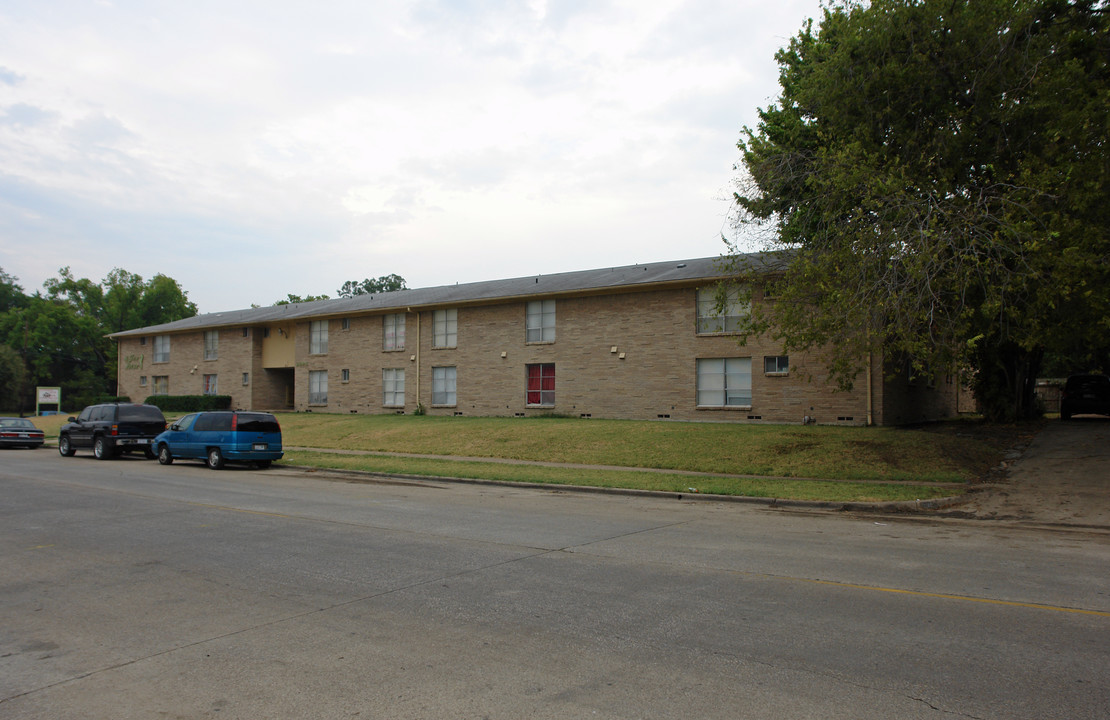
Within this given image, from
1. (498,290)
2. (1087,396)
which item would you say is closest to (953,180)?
(1087,396)

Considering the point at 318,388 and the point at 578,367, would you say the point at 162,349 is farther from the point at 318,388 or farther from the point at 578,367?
the point at 578,367

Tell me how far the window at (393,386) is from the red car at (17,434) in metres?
14.1

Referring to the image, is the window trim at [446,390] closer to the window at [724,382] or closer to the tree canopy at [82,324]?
the window at [724,382]

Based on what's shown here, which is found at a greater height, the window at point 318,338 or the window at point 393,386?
the window at point 318,338

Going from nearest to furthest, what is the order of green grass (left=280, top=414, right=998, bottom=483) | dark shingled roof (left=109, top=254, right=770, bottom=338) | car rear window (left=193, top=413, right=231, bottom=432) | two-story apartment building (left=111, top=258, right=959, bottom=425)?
green grass (left=280, top=414, right=998, bottom=483) < car rear window (left=193, top=413, right=231, bottom=432) < two-story apartment building (left=111, top=258, right=959, bottom=425) < dark shingled roof (left=109, top=254, right=770, bottom=338)

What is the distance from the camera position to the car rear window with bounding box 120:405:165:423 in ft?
77.5

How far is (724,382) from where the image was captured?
26.8 m

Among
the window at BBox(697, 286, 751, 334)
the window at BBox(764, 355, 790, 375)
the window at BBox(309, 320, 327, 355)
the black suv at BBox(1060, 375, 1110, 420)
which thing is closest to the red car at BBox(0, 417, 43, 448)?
the window at BBox(309, 320, 327, 355)

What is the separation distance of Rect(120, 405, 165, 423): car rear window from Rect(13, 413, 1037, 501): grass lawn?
4464 millimetres

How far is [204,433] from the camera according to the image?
2081 cm

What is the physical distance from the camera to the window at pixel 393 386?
36.0 metres

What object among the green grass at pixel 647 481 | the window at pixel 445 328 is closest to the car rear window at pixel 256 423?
Answer: the green grass at pixel 647 481

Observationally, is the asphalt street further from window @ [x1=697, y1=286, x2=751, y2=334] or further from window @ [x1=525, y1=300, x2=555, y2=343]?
window @ [x1=525, y1=300, x2=555, y2=343]

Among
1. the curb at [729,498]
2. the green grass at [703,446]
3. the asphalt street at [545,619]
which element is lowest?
the curb at [729,498]
